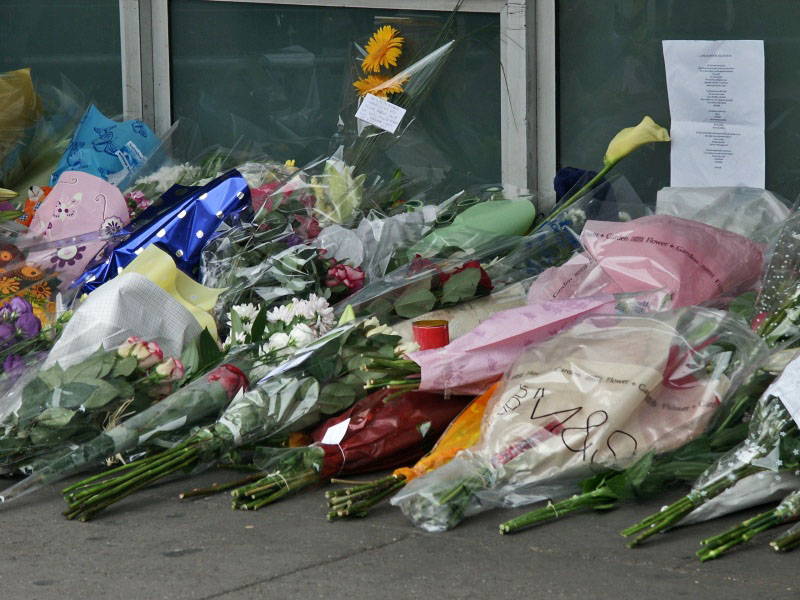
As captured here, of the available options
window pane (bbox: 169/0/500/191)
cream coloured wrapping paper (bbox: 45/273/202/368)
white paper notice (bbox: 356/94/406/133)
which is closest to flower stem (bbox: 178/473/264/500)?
cream coloured wrapping paper (bbox: 45/273/202/368)

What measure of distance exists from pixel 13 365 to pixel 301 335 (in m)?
0.83

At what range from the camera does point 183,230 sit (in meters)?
3.87

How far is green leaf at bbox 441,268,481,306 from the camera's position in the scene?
3438 millimetres

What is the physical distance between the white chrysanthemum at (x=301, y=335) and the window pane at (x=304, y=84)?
1.91 meters

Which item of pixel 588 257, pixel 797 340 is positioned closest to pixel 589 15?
pixel 588 257

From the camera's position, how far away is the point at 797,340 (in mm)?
2896

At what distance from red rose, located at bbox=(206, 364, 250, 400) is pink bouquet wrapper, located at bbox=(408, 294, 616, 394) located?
0.45 meters

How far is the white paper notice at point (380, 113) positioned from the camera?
189 inches

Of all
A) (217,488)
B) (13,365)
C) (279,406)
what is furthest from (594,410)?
(13,365)

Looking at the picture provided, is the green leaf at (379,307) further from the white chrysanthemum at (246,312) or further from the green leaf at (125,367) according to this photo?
the green leaf at (125,367)

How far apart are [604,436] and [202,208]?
1806 mm

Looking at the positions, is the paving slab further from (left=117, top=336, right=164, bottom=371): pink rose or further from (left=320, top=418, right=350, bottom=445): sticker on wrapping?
(left=117, top=336, right=164, bottom=371): pink rose

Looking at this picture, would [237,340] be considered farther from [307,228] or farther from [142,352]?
[307,228]

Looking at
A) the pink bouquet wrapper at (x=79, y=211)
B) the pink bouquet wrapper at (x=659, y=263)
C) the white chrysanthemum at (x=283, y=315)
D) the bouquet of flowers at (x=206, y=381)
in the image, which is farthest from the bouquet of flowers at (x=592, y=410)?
the pink bouquet wrapper at (x=79, y=211)
